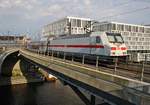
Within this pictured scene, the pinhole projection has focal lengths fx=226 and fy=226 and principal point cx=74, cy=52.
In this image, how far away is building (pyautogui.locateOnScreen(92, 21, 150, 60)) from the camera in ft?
412

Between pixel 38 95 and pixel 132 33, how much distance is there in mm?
96383

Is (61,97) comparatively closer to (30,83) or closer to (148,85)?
(30,83)

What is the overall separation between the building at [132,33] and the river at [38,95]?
71681 mm

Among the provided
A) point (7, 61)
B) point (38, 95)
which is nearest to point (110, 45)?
point (38, 95)

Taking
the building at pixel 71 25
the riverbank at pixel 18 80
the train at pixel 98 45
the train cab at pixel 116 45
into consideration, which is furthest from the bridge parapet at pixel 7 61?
the building at pixel 71 25

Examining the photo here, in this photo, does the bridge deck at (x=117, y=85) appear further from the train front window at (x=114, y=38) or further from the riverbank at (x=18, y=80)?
the riverbank at (x=18, y=80)

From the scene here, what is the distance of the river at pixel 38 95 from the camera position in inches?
1725

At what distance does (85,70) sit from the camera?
15992mm

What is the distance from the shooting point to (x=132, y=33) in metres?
134

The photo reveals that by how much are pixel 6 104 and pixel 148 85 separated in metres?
39.4

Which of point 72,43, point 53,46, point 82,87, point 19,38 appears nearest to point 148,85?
point 82,87

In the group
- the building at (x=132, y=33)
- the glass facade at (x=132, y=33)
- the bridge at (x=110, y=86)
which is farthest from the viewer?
the glass facade at (x=132, y=33)

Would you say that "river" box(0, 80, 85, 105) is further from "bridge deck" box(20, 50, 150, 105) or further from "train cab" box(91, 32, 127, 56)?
"bridge deck" box(20, 50, 150, 105)

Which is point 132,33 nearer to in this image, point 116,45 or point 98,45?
point 98,45
